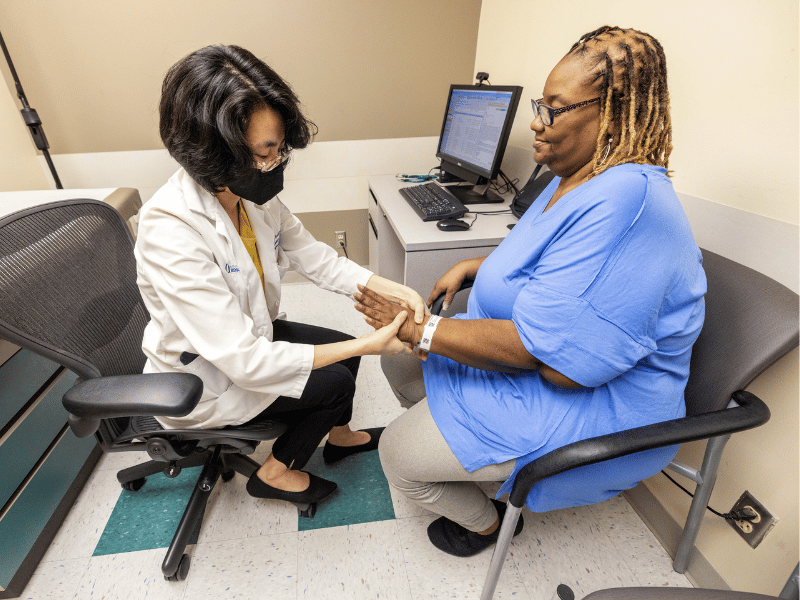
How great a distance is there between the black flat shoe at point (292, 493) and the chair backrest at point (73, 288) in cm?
48

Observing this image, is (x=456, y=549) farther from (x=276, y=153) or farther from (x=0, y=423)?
(x=0, y=423)

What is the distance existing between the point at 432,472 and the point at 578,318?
0.48 metres

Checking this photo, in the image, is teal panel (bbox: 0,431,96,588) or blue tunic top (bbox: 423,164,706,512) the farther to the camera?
teal panel (bbox: 0,431,96,588)

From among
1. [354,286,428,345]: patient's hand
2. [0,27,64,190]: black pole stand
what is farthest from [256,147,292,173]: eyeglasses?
[0,27,64,190]: black pole stand

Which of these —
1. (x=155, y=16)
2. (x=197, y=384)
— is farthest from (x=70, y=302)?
(x=155, y=16)

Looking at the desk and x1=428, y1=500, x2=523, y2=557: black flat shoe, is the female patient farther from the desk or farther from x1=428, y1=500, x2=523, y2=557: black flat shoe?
the desk

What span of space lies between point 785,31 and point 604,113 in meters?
0.45

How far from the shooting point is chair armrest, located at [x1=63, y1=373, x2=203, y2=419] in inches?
31.1

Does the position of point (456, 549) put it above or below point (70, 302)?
below

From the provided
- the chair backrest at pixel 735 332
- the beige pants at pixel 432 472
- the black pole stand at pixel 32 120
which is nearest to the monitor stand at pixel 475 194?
the chair backrest at pixel 735 332

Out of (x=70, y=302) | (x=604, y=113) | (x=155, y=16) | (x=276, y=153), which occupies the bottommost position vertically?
(x=70, y=302)

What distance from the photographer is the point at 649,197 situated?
29.2 inches

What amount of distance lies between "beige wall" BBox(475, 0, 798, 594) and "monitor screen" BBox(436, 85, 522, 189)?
48cm

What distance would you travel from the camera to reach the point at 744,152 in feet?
3.14
